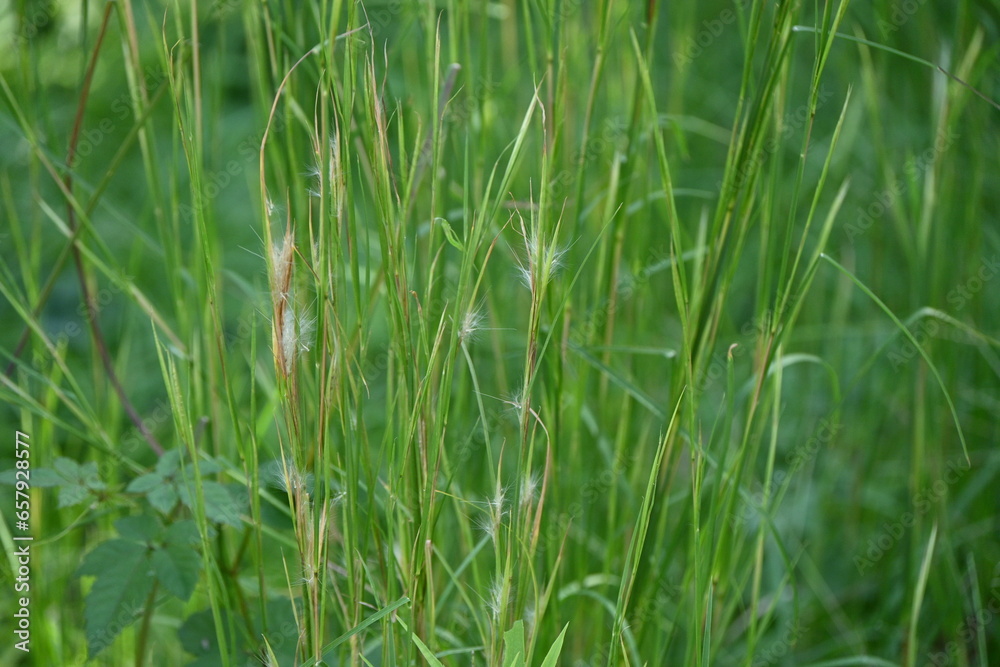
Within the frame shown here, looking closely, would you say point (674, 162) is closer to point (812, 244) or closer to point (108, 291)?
point (812, 244)

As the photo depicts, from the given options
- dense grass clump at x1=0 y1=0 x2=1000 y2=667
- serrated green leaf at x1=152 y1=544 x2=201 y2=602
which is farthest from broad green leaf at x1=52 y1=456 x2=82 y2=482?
serrated green leaf at x1=152 y1=544 x2=201 y2=602

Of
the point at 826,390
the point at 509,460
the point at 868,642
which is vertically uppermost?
the point at 509,460

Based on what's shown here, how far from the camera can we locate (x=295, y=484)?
550 mm

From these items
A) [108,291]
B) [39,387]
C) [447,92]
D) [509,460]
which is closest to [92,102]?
[108,291]

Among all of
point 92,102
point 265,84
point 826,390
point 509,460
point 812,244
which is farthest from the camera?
point 92,102

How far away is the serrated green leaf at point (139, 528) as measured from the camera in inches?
29.1

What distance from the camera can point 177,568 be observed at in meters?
0.71

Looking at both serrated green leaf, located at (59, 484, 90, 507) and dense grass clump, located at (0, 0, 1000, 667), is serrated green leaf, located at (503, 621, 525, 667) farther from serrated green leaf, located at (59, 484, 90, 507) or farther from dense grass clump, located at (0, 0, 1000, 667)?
serrated green leaf, located at (59, 484, 90, 507)

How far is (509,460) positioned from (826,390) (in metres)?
0.85

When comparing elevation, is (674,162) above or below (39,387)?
above

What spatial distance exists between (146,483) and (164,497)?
0.03m

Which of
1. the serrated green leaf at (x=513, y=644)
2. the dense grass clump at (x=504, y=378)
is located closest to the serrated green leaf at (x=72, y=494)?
the dense grass clump at (x=504, y=378)

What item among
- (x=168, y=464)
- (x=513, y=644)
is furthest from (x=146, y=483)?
(x=513, y=644)

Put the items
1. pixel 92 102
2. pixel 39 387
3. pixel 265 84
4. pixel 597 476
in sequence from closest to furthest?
pixel 265 84
pixel 597 476
pixel 39 387
pixel 92 102
